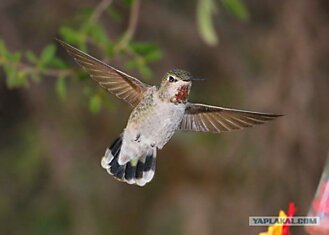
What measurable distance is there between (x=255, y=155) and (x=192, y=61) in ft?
2.69

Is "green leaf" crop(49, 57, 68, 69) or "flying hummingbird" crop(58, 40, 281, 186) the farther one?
"green leaf" crop(49, 57, 68, 69)

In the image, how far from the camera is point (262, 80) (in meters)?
3.79

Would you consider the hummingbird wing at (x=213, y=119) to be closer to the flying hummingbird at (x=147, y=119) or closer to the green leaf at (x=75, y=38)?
the flying hummingbird at (x=147, y=119)

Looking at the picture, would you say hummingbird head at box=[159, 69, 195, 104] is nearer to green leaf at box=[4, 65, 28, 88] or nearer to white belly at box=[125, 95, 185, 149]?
white belly at box=[125, 95, 185, 149]

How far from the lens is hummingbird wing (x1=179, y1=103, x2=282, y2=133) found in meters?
1.97

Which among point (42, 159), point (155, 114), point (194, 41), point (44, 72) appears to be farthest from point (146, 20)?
point (155, 114)

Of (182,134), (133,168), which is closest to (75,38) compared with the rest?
(133,168)

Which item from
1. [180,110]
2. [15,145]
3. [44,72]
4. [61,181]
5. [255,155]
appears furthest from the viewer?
[15,145]

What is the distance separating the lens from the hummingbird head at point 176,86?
1.89 meters

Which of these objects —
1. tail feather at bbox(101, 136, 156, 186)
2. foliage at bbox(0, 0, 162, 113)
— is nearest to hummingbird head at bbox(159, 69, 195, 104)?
tail feather at bbox(101, 136, 156, 186)

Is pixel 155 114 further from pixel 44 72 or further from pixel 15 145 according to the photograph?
pixel 15 145

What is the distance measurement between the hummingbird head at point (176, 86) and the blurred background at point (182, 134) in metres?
1.49

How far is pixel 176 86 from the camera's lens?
6.29ft

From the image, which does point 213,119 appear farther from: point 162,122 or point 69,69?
point 69,69
